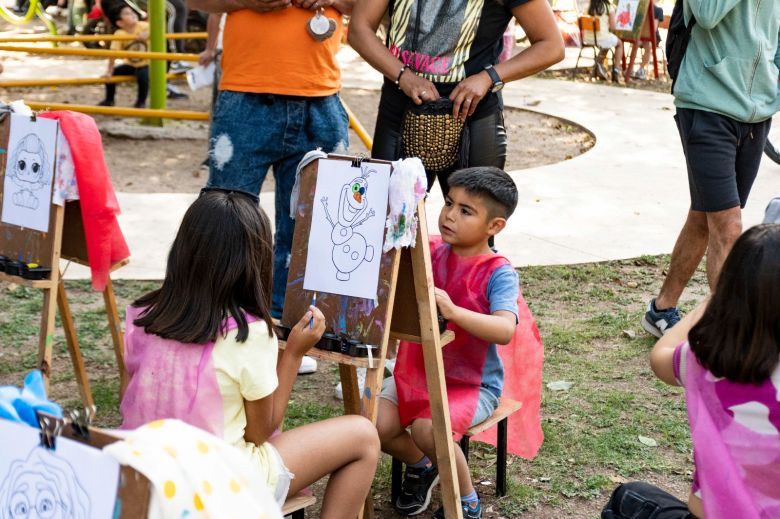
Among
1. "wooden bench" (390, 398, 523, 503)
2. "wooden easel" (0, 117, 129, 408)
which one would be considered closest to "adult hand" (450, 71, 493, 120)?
"wooden bench" (390, 398, 523, 503)

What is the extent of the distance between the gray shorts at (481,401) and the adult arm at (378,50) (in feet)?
3.56

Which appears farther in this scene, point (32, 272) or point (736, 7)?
point (736, 7)

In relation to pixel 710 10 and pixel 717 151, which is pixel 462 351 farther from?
pixel 710 10

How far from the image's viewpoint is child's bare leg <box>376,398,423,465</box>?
3500 millimetres

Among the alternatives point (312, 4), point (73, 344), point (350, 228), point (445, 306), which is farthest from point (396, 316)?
point (312, 4)

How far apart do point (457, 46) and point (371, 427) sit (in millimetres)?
1624

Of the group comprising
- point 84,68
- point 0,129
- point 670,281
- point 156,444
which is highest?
point 156,444

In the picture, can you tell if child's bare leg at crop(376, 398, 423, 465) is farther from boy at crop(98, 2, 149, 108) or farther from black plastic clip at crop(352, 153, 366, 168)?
boy at crop(98, 2, 149, 108)

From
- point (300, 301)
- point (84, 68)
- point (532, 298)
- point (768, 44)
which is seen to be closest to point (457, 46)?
point (300, 301)

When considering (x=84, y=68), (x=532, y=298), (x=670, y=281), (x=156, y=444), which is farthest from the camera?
(x=84, y=68)

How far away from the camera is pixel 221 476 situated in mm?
1749

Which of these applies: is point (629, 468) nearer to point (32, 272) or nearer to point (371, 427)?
point (371, 427)

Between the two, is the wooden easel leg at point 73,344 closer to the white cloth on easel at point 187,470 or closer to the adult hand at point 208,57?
the white cloth on easel at point 187,470

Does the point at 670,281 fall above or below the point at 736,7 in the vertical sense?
below
